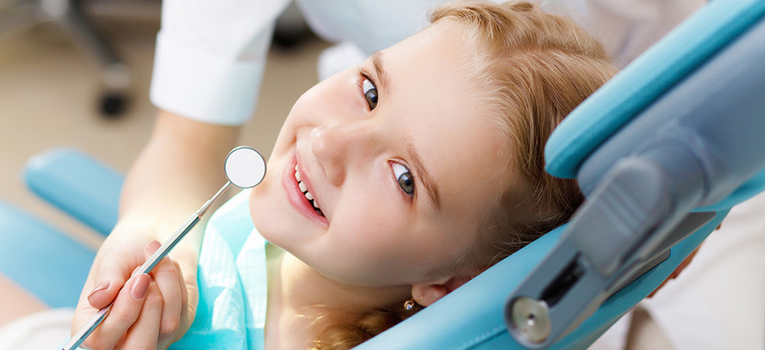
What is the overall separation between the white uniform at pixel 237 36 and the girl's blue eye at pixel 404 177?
1.00ft

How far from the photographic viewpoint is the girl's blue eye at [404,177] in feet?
1.98

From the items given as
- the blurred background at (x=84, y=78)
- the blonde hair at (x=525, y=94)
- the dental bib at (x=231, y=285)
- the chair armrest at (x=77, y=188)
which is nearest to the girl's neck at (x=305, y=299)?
the dental bib at (x=231, y=285)

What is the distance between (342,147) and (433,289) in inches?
7.1

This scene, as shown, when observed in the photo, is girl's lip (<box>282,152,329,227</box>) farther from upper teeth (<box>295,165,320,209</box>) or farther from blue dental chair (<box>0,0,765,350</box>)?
blue dental chair (<box>0,0,765,350</box>)

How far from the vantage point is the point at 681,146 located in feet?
1.19

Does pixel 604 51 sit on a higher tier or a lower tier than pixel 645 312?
higher

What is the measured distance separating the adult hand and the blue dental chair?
0.60 ft

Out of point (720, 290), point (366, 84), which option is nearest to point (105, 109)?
point (366, 84)

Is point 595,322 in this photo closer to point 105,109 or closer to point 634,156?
point 634,156

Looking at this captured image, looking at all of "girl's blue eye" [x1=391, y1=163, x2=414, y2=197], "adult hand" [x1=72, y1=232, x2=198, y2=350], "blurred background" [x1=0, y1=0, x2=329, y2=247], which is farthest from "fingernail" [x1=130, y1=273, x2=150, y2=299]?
"blurred background" [x1=0, y1=0, x2=329, y2=247]

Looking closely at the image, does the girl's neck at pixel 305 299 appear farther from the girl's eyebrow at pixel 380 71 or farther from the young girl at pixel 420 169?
the girl's eyebrow at pixel 380 71

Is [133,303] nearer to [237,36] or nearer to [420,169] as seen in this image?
[420,169]

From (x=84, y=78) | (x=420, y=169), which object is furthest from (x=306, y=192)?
(x=84, y=78)

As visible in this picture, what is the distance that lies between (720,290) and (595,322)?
1.48ft
